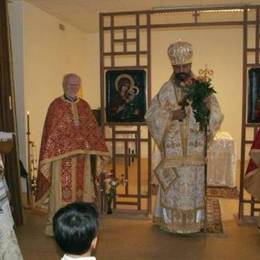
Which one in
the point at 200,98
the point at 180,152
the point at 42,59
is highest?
the point at 42,59

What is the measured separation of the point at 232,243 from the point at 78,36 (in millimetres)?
6348

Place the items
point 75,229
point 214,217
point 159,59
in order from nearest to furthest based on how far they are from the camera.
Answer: point 75,229 < point 214,217 < point 159,59

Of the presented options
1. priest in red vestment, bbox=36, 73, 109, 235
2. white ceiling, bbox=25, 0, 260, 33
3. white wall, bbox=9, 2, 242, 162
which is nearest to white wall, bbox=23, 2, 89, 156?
white wall, bbox=9, 2, 242, 162

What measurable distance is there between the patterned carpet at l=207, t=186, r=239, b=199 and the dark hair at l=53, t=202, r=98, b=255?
4552 mm

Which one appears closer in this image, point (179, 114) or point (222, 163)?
point (179, 114)

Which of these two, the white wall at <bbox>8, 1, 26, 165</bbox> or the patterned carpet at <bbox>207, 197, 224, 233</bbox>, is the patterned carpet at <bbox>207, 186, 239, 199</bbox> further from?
the white wall at <bbox>8, 1, 26, 165</bbox>

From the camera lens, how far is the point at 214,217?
4988mm

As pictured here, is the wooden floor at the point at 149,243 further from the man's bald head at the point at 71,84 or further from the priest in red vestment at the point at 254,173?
the man's bald head at the point at 71,84

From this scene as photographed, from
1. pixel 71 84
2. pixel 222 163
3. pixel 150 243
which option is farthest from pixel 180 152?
pixel 222 163

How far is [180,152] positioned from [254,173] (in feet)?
2.66

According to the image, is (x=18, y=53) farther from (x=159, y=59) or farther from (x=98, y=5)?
(x=159, y=59)

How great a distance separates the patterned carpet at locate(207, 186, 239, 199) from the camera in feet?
19.9

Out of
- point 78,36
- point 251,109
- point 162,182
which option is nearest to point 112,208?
point 162,182

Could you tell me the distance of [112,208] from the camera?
17.4 ft
